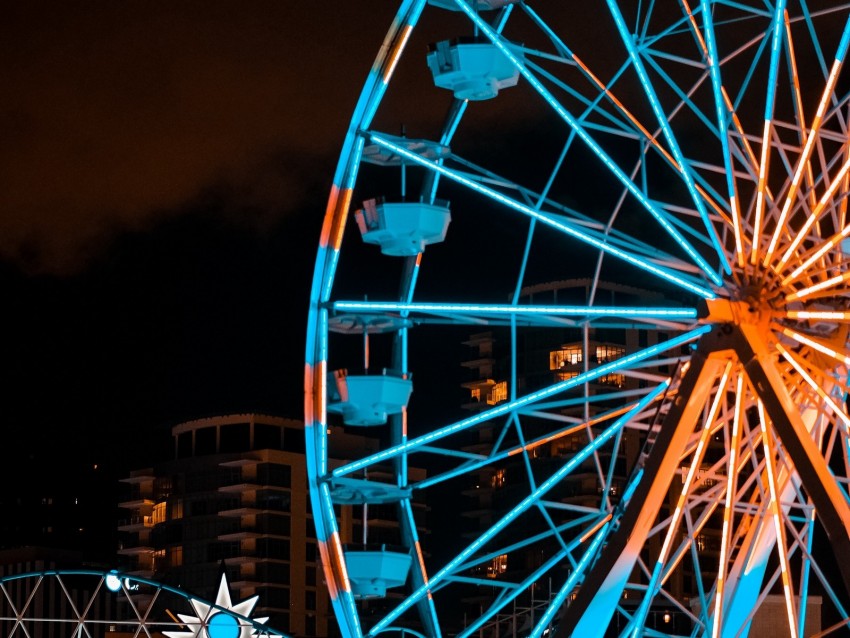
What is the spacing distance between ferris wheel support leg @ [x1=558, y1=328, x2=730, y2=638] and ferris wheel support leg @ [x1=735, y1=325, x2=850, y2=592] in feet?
1.64

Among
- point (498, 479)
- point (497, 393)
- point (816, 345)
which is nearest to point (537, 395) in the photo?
point (816, 345)

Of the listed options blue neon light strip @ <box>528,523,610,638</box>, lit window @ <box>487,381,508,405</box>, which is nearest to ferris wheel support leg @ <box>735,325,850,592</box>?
blue neon light strip @ <box>528,523,610,638</box>

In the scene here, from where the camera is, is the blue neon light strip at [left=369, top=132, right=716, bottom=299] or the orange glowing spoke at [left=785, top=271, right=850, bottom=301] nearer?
the orange glowing spoke at [left=785, top=271, right=850, bottom=301]

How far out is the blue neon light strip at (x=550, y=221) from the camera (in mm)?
27438

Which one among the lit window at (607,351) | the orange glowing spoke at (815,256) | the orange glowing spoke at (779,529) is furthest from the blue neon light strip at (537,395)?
the lit window at (607,351)

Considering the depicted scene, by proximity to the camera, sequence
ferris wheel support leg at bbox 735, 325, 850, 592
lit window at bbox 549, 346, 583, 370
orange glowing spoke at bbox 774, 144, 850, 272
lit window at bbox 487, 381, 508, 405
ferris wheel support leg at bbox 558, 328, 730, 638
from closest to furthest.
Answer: ferris wheel support leg at bbox 735, 325, 850, 592
ferris wheel support leg at bbox 558, 328, 730, 638
orange glowing spoke at bbox 774, 144, 850, 272
lit window at bbox 549, 346, 583, 370
lit window at bbox 487, 381, 508, 405

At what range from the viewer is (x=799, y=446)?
85.5 ft

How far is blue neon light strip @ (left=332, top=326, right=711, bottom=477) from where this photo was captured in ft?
91.0

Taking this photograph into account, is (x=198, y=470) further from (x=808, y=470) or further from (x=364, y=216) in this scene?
(x=808, y=470)

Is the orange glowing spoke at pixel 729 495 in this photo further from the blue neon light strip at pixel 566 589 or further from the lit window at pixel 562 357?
the lit window at pixel 562 357

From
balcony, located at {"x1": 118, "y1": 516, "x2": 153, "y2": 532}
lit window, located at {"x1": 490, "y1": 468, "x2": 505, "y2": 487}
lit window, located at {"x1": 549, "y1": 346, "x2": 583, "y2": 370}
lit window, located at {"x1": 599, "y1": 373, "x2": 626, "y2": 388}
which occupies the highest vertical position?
lit window, located at {"x1": 549, "y1": 346, "x2": 583, "y2": 370}

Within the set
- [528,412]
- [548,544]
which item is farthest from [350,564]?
[548,544]

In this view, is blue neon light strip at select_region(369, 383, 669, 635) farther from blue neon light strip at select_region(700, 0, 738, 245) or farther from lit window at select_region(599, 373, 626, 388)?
lit window at select_region(599, 373, 626, 388)

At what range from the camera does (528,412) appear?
30562mm
